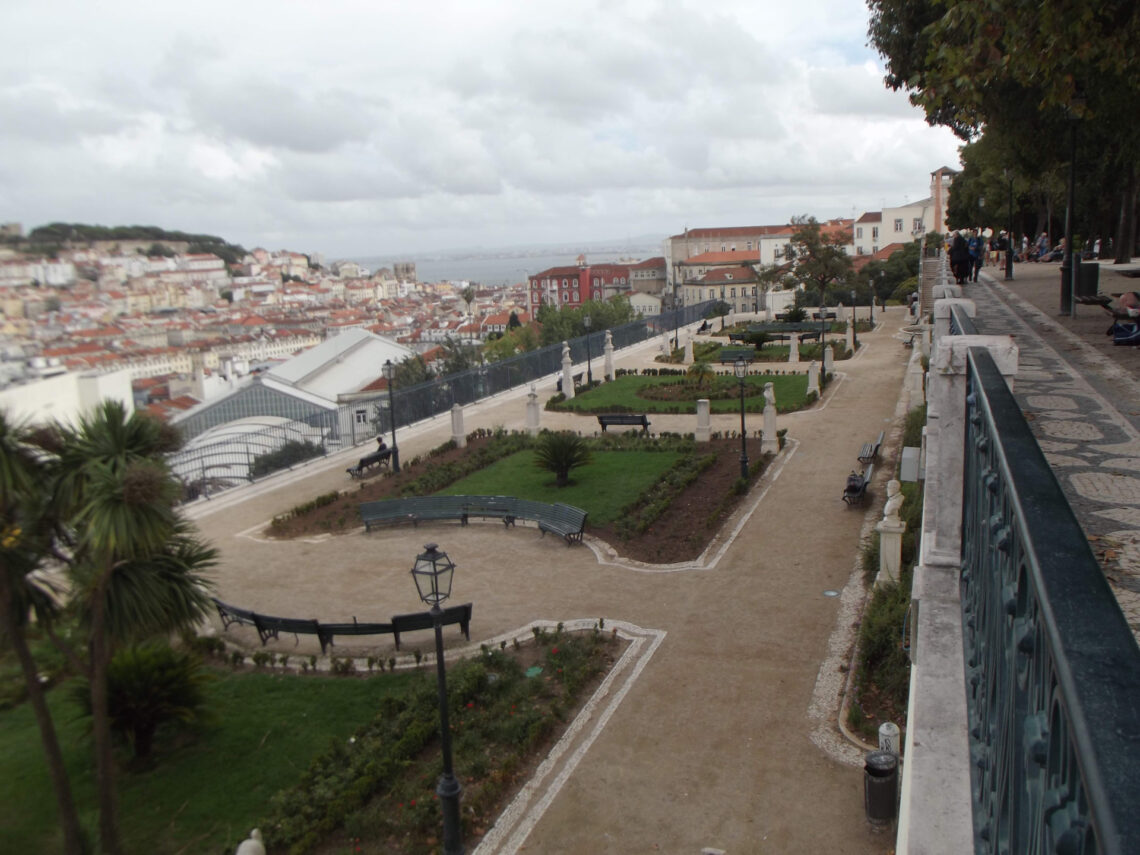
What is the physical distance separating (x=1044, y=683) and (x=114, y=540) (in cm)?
709

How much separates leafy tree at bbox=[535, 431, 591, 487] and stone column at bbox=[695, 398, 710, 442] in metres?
3.65

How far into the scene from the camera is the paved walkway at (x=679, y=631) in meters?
7.33

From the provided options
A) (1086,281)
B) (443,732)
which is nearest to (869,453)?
(1086,281)

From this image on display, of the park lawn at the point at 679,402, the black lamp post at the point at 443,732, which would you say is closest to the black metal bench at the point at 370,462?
the park lawn at the point at 679,402

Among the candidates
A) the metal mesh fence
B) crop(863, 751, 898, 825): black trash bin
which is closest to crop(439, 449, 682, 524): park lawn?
the metal mesh fence

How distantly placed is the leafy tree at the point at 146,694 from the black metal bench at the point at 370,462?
985 cm

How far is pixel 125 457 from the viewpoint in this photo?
7492 millimetres

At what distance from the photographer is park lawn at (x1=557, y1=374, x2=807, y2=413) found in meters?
24.0

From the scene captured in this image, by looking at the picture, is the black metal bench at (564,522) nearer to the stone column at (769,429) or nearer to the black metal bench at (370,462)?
the black metal bench at (370,462)

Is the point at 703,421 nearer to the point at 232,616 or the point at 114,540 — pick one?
the point at 232,616

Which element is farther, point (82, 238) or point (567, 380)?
point (567, 380)

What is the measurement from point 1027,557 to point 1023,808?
48 centimetres

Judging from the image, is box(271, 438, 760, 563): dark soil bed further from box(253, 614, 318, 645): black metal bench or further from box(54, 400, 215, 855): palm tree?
box(54, 400, 215, 855): palm tree

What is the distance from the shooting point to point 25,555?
23.4 feet
